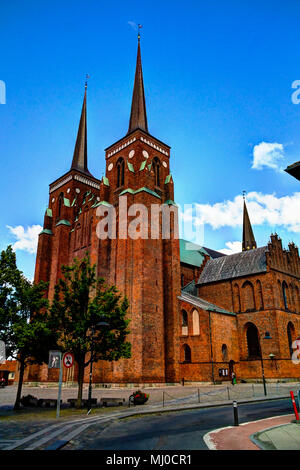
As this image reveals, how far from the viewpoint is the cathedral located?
111 feet

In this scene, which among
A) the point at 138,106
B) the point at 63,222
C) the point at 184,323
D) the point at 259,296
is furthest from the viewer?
the point at 138,106

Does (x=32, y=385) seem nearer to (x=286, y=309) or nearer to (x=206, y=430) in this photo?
(x=286, y=309)

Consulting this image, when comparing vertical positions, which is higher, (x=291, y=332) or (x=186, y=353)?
(x=291, y=332)

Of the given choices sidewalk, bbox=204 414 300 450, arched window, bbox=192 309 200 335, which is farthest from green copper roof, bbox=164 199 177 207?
sidewalk, bbox=204 414 300 450

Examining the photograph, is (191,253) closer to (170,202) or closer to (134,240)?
(170,202)

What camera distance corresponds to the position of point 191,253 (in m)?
53.3

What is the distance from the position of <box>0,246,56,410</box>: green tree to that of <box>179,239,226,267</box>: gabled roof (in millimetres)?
31633

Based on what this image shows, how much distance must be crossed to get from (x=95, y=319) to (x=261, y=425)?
10164mm

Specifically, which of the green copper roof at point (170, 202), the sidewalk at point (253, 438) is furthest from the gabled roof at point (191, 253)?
the sidewalk at point (253, 438)

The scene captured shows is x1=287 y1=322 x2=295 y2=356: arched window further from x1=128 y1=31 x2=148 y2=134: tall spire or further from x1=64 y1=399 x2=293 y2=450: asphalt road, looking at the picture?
x1=128 y1=31 x2=148 y2=134: tall spire

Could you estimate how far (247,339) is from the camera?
39875mm

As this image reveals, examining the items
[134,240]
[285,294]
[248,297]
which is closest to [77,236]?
[134,240]

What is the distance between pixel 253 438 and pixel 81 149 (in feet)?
160
